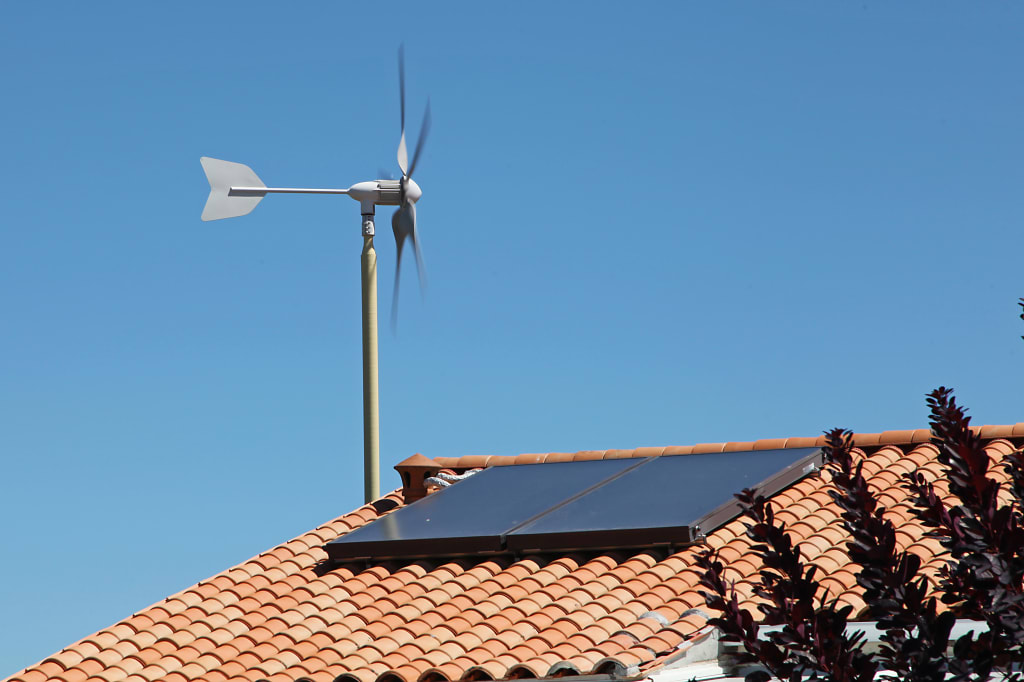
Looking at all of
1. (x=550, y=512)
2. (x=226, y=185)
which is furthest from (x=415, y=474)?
(x=226, y=185)

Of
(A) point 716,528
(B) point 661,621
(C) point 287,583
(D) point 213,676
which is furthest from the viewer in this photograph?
(C) point 287,583

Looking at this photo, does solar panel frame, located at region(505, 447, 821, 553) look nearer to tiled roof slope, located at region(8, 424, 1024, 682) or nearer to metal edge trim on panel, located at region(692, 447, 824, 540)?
metal edge trim on panel, located at region(692, 447, 824, 540)

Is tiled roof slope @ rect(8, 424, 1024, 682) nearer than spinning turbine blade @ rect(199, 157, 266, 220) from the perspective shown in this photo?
Yes

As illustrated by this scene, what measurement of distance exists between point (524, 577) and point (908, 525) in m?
3.81

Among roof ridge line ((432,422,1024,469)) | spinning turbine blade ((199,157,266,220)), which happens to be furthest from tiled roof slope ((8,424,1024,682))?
spinning turbine blade ((199,157,266,220))

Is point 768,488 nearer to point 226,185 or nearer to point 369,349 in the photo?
point 369,349

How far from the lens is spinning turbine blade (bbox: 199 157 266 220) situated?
22203 millimetres

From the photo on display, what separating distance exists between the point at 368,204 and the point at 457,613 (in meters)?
10.3

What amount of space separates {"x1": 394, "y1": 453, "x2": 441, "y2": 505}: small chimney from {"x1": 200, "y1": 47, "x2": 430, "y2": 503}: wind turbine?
104 inches

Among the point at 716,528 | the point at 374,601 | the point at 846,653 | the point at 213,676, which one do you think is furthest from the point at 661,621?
the point at 846,653

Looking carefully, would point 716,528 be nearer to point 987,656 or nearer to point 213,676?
point 213,676

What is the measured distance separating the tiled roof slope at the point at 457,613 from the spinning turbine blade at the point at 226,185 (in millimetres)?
8387

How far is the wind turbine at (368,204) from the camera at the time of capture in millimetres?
19938

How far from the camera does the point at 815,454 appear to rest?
15.2 metres
